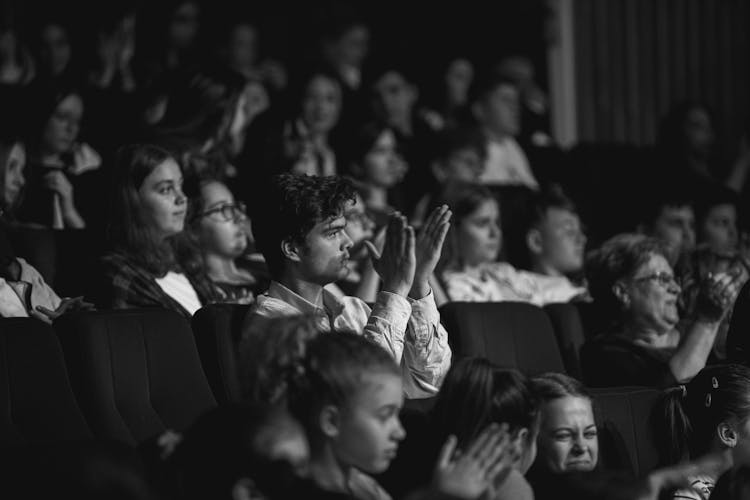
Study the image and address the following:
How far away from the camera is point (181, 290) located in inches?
133

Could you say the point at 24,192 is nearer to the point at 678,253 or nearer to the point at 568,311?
the point at 568,311

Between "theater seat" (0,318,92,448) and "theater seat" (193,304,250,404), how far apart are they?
0.37 meters

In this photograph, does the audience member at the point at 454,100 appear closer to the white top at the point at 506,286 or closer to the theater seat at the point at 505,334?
the white top at the point at 506,286

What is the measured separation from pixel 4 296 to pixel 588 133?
441 centimetres

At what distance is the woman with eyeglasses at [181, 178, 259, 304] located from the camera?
367 cm

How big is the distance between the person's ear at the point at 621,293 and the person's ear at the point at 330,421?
1640 millimetres

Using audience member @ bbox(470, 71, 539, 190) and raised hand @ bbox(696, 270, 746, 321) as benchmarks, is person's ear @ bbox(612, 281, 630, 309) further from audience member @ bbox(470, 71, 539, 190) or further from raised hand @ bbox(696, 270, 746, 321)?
audience member @ bbox(470, 71, 539, 190)

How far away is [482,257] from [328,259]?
1535 millimetres

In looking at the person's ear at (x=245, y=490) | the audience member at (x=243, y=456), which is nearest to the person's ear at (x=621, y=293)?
the audience member at (x=243, y=456)

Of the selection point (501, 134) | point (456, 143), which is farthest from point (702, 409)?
point (501, 134)

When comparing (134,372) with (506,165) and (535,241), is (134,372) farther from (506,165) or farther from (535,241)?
(506,165)

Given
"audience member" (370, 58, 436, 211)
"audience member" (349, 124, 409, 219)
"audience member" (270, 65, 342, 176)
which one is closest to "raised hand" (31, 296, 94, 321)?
"audience member" (270, 65, 342, 176)

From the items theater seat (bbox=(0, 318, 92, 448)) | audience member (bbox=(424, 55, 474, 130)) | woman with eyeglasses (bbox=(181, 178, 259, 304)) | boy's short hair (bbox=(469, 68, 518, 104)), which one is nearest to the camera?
theater seat (bbox=(0, 318, 92, 448))

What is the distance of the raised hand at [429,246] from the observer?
8.89ft
